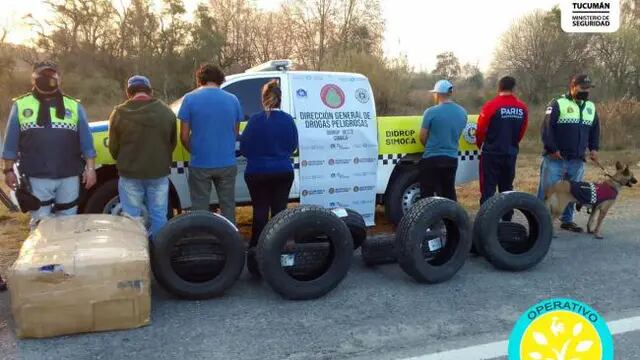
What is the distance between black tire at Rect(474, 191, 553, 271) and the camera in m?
5.29

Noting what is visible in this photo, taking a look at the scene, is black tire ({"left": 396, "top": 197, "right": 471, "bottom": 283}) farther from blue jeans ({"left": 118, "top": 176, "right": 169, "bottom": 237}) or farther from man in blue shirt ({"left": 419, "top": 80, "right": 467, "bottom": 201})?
blue jeans ({"left": 118, "top": 176, "right": 169, "bottom": 237})

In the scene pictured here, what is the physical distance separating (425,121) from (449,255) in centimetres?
189

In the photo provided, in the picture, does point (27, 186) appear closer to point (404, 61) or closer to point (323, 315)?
point (323, 315)

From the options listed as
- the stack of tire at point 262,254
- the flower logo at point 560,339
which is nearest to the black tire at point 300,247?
the stack of tire at point 262,254

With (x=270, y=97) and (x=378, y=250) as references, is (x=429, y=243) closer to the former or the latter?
(x=378, y=250)

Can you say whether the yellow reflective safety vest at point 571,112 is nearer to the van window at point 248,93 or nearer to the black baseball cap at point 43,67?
the van window at point 248,93

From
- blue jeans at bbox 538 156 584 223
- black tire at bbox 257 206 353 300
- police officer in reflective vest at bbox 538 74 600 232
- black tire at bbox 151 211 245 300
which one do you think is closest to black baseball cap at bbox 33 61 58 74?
black tire at bbox 151 211 245 300

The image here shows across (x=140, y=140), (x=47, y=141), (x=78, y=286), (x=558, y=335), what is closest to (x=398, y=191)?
(x=140, y=140)

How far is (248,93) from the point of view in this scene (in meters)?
6.43

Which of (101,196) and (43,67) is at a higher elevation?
(43,67)

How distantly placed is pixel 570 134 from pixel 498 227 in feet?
7.40

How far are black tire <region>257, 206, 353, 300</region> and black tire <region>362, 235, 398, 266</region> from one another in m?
0.65

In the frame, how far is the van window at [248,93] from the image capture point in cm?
636

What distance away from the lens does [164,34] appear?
1443 inches
